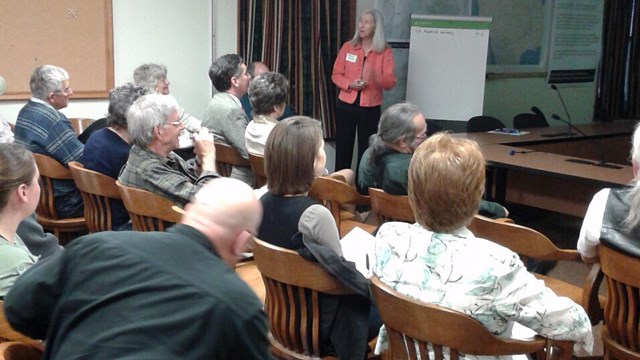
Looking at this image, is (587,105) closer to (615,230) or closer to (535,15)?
(535,15)

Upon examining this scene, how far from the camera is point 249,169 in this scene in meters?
4.16

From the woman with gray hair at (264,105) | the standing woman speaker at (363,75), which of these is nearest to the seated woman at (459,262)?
the woman with gray hair at (264,105)

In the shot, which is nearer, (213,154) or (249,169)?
(213,154)

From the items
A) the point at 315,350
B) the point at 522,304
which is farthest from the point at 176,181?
the point at 522,304

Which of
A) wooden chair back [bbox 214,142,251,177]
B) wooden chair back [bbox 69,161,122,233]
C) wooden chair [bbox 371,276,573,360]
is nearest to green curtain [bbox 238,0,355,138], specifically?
wooden chair back [bbox 214,142,251,177]

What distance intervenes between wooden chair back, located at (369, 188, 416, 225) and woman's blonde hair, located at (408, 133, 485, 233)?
2.78 ft

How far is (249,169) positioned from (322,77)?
2.43m

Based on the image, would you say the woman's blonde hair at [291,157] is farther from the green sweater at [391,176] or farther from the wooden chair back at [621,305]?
the wooden chair back at [621,305]

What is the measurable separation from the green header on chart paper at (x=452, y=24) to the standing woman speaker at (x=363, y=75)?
0.69m

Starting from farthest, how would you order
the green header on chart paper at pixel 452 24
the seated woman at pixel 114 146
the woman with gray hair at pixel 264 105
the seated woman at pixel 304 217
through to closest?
the green header on chart paper at pixel 452 24
the woman with gray hair at pixel 264 105
the seated woman at pixel 114 146
the seated woman at pixel 304 217

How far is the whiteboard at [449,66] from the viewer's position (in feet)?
21.9

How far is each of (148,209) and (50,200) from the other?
1193 mm

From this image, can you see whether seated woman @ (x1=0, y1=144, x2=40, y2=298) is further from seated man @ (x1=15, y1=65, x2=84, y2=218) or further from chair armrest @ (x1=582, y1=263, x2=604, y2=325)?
chair armrest @ (x1=582, y1=263, x2=604, y2=325)

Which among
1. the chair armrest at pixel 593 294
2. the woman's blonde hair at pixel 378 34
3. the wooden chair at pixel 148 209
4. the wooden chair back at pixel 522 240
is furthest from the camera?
the woman's blonde hair at pixel 378 34
